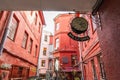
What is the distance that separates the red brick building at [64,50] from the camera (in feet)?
48.8

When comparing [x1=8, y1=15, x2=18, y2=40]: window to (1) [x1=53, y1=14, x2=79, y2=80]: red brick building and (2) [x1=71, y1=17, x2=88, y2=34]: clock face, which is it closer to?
(2) [x1=71, y1=17, x2=88, y2=34]: clock face

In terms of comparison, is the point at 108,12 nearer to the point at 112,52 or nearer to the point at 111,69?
the point at 112,52

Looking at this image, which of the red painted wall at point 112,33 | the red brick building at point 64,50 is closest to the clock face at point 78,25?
the red painted wall at point 112,33

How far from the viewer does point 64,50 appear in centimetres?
1568

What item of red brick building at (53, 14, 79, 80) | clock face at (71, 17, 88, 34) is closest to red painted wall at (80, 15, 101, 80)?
clock face at (71, 17, 88, 34)

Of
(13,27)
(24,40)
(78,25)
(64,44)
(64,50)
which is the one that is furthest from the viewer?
(64,44)

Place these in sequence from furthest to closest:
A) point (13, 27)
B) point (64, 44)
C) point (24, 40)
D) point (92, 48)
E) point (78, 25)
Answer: point (64, 44), point (24, 40), point (92, 48), point (13, 27), point (78, 25)

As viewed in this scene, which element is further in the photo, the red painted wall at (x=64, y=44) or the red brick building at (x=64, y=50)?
the red painted wall at (x=64, y=44)

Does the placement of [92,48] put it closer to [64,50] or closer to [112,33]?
[112,33]

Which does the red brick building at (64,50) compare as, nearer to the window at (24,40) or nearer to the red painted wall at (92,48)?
the red painted wall at (92,48)

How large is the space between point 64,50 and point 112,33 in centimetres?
1344

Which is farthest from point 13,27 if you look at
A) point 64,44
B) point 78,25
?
point 64,44

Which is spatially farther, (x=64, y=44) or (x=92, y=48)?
(x=64, y=44)

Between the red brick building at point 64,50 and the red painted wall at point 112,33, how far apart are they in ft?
37.4
